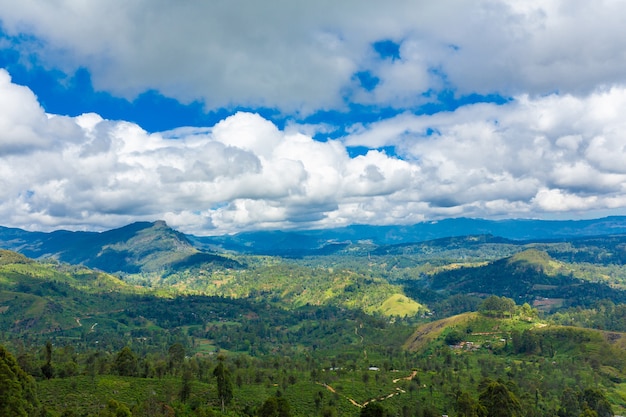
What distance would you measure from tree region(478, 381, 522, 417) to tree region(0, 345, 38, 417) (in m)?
113

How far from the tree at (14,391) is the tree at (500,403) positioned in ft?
372

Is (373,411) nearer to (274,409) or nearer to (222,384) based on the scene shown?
(274,409)

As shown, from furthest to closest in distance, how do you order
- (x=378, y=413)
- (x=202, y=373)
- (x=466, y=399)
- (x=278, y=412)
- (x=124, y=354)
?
(x=202, y=373)
(x=124, y=354)
(x=466, y=399)
(x=278, y=412)
(x=378, y=413)

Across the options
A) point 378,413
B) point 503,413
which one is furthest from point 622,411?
point 378,413

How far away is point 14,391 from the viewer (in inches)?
3223

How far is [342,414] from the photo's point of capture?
126625 mm

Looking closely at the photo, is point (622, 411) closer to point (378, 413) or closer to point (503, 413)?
point (503, 413)

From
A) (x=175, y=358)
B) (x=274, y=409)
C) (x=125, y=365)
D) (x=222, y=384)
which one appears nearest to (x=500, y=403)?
(x=274, y=409)

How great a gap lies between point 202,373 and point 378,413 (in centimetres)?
8627

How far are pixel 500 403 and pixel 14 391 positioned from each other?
120799 mm

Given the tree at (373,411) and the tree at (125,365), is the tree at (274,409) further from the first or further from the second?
the tree at (125,365)

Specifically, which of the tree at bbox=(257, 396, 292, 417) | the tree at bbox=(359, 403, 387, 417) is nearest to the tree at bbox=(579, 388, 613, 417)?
the tree at bbox=(359, 403, 387, 417)

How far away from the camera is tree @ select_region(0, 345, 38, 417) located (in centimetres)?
7875

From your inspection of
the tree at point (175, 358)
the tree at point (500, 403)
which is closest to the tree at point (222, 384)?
the tree at point (175, 358)
